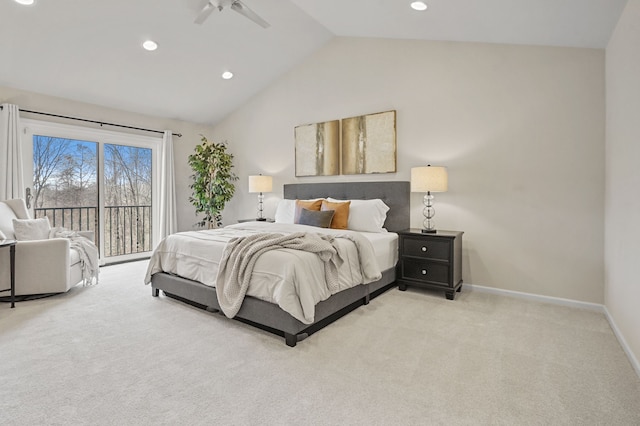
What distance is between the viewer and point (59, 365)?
218 cm

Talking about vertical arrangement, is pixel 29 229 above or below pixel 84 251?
above

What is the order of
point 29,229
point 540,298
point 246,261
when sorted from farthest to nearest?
1. point 29,229
2. point 540,298
3. point 246,261

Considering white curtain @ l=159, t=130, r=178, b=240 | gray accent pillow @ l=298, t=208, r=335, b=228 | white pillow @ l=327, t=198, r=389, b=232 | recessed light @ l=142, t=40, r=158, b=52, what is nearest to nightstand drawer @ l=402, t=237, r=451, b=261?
white pillow @ l=327, t=198, r=389, b=232

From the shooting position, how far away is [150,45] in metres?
4.19

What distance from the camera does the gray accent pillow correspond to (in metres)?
4.11

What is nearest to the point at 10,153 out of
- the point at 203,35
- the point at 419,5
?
the point at 203,35

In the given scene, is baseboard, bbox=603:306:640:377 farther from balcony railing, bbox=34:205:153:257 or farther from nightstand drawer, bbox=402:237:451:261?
balcony railing, bbox=34:205:153:257

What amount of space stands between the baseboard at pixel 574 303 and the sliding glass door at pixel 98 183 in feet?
17.3

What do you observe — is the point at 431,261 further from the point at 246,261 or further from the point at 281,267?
the point at 246,261

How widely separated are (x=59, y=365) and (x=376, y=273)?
246cm

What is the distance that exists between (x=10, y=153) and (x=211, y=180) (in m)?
2.63

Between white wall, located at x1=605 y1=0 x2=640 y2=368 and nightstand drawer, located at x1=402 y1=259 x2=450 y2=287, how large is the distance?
135cm

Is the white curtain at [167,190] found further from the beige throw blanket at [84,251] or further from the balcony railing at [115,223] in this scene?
the beige throw blanket at [84,251]

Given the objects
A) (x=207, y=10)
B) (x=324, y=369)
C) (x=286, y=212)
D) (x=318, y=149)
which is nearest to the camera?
(x=324, y=369)
